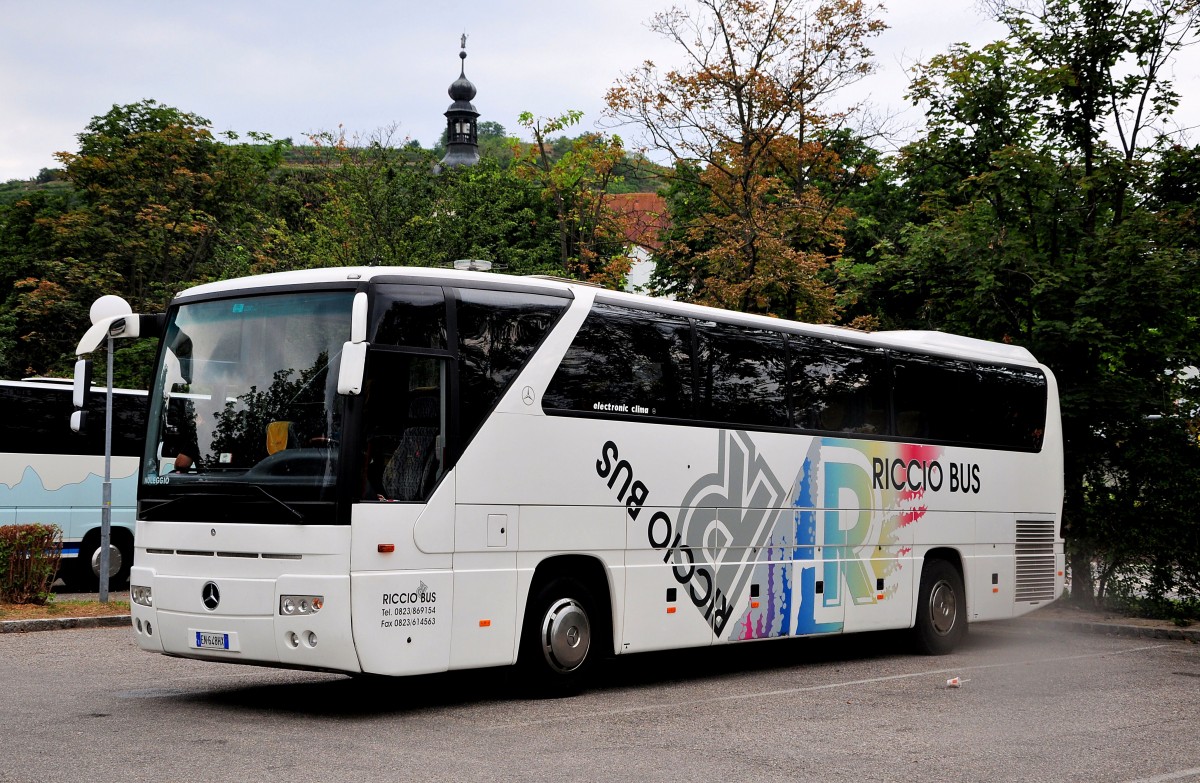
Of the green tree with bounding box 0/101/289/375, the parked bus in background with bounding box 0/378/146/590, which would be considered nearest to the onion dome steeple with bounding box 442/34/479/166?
the green tree with bounding box 0/101/289/375

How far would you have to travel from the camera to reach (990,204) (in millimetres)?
20250

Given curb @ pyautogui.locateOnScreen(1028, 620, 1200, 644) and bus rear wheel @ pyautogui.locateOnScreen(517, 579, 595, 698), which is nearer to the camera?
bus rear wheel @ pyautogui.locateOnScreen(517, 579, 595, 698)

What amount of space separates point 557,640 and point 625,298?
3083 mm

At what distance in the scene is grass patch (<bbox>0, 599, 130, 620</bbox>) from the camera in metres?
16.3

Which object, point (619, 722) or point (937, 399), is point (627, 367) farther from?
point (937, 399)

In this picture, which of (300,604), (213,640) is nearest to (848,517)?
Result: (300,604)

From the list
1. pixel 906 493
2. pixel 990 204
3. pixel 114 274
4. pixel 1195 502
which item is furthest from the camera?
pixel 114 274

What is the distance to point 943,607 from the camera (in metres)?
15.8

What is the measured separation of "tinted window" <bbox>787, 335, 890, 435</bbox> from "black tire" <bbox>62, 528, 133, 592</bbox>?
1263 cm

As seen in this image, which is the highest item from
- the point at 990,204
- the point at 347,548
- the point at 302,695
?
the point at 990,204

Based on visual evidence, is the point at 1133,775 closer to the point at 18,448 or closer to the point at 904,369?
the point at 904,369

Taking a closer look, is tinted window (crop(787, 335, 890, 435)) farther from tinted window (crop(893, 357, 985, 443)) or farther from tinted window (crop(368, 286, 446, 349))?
tinted window (crop(368, 286, 446, 349))

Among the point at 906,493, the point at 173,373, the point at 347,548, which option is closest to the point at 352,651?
the point at 347,548

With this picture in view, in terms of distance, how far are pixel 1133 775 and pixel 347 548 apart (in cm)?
530
